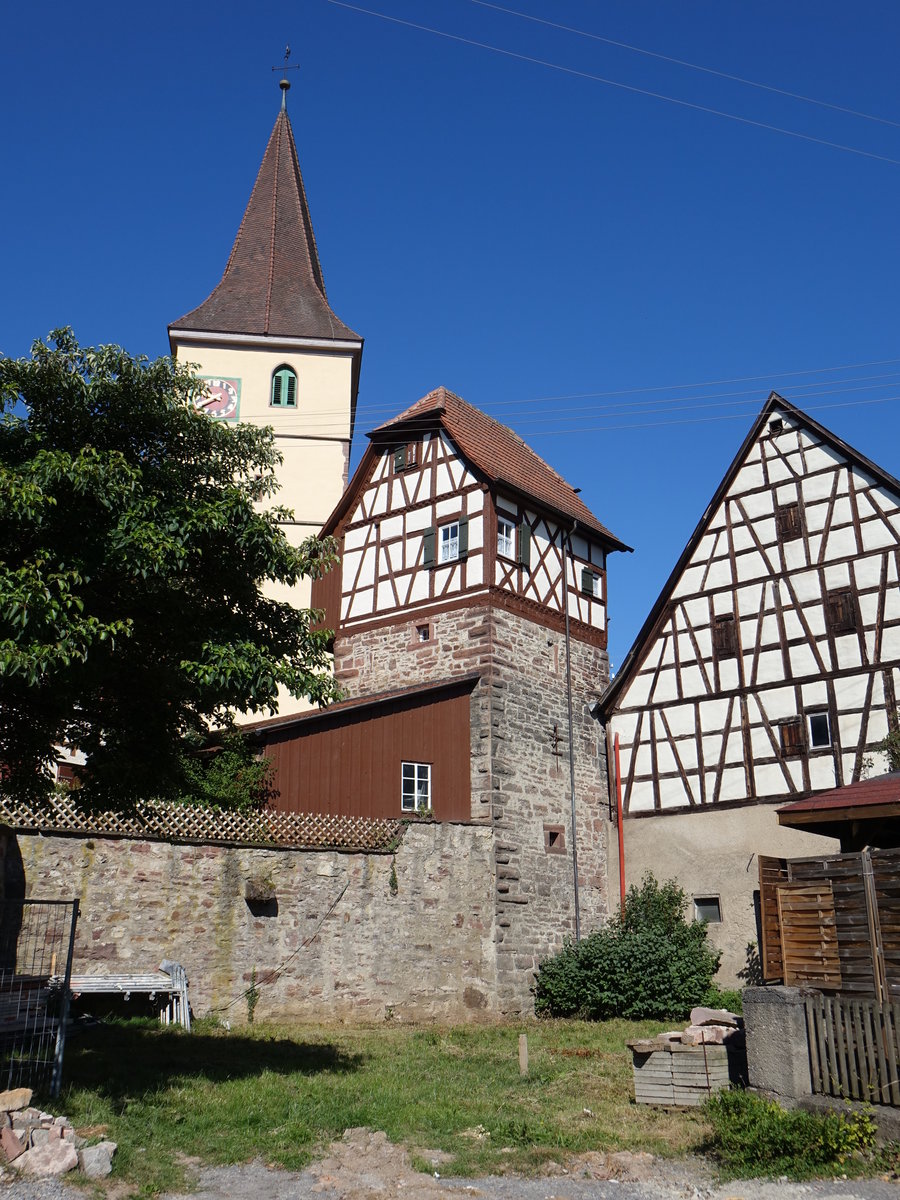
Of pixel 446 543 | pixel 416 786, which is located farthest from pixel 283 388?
pixel 416 786

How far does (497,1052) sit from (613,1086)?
9.83 feet

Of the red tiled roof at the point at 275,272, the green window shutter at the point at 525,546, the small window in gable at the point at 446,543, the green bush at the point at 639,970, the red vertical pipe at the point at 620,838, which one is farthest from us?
the red tiled roof at the point at 275,272

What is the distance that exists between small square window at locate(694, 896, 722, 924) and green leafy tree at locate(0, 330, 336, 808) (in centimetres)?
1139

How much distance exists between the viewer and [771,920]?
1023cm

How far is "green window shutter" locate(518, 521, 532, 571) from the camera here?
2228cm

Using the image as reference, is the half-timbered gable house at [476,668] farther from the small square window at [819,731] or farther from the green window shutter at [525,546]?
the small square window at [819,731]

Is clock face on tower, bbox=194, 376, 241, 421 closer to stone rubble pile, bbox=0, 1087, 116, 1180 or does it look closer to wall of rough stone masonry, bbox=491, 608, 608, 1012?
wall of rough stone masonry, bbox=491, 608, 608, 1012

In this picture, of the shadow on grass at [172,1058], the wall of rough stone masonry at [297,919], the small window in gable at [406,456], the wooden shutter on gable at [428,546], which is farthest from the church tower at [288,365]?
the shadow on grass at [172,1058]

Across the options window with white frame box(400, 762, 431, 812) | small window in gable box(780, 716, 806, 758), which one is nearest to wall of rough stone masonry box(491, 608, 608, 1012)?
window with white frame box(400, 762, 431, 812)

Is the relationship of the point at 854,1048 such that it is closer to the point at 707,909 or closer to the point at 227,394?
the point at 707,909

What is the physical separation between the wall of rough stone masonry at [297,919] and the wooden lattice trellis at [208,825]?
0.16 meters

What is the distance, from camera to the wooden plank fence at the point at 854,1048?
339 inches

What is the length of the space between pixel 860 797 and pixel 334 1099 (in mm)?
5698

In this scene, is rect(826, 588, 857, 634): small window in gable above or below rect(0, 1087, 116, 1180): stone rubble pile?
above
